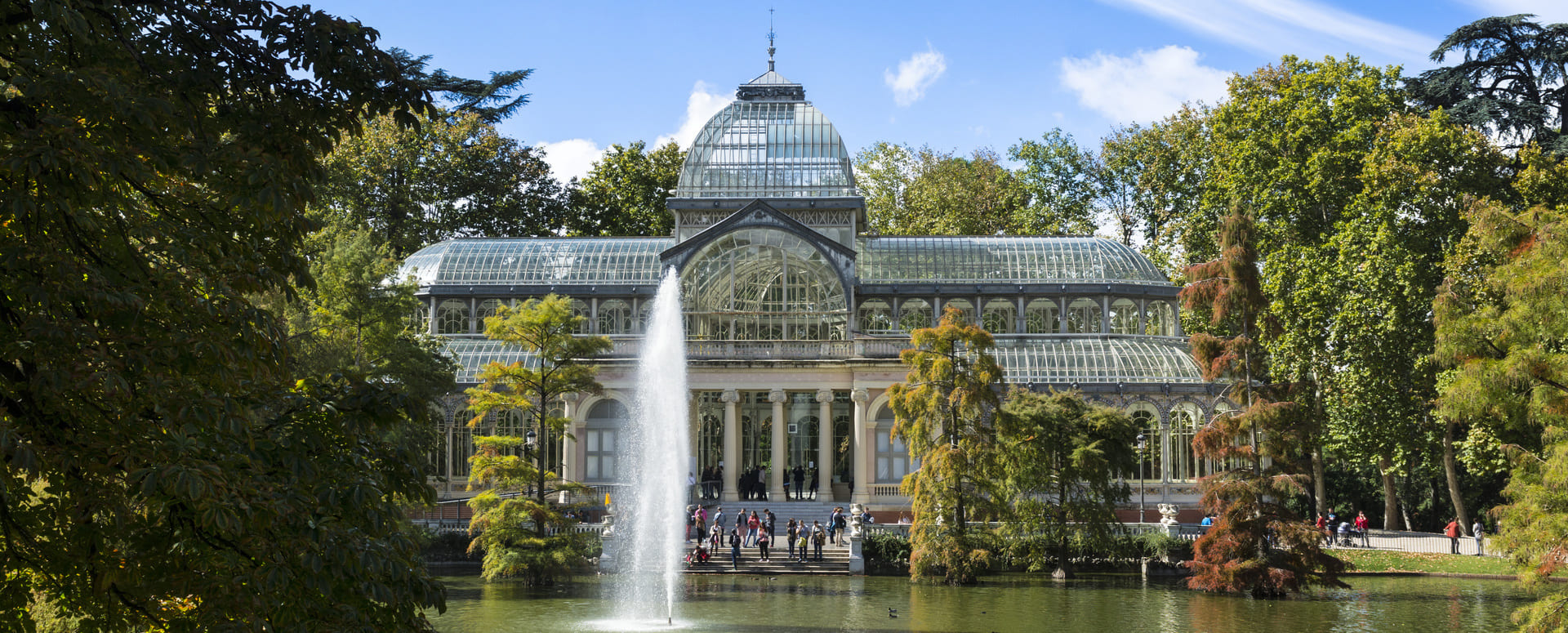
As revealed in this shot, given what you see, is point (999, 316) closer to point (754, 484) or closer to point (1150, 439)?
point (1150, 439)

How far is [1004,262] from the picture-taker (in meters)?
53.9

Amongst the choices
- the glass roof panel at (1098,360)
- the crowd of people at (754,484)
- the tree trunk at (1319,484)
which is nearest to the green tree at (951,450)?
the crowd of people at (754,484)

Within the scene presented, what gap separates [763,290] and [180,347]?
4343 cm

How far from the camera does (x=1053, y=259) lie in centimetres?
5381

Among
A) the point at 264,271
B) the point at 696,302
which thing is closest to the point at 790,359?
the point at 696,302

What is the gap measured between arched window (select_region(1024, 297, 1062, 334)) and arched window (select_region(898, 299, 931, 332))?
150 inches

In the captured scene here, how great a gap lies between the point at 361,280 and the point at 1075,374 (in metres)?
25.9

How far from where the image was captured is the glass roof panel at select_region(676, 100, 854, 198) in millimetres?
53344

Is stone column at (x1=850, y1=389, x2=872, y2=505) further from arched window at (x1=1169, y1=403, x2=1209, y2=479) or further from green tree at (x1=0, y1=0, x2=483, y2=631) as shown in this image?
green tree at (x1=0, y1=0, x2=483, y2=631)

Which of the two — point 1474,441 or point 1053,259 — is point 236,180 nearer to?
point 1474,441

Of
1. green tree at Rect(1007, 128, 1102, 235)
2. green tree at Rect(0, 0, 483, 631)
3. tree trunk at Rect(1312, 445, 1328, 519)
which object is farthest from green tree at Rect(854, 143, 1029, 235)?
green tree at Rect(0, 0, 483, 631)

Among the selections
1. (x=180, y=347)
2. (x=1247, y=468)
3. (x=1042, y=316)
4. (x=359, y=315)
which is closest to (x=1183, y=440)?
(x=1042, y=316)

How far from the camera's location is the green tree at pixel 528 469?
107 feet

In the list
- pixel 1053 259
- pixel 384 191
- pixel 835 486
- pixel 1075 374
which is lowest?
pixel 835 486
